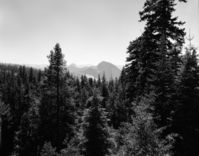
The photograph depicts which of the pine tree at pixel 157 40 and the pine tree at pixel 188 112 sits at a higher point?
the pine tree at pixel 157 40

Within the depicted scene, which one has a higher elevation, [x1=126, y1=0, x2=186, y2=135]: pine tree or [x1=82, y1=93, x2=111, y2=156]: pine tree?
[x1=126, y1=0, x2=186, y2=135]: pine tree

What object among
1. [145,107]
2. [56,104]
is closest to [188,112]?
[145,107]

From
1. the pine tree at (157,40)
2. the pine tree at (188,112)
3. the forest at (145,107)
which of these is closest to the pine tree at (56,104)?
the forest at (145,107)

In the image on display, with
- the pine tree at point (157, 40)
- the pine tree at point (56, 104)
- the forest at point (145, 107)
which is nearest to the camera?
the forest at point (145, 107)

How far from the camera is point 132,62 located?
1589 centimetres

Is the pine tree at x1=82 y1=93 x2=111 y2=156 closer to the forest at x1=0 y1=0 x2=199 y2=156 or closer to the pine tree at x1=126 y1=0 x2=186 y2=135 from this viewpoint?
the forest at x1=0 y1=0 x2=199 y2=156

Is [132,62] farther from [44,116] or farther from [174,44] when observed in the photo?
[44,116]

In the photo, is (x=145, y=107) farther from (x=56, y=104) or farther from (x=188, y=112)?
(x=56, y=104)

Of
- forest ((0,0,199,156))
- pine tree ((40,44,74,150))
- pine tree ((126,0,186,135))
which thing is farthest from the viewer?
pine tree ((40,44,74,150))

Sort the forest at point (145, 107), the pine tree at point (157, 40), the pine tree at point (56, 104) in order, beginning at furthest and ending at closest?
1. the pine tree at point (56, 104)
2. the pine tree at point (157, 40)
3. the forest at point (145, 107)

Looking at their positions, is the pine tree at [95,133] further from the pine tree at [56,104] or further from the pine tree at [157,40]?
the pine tree at [56,104]

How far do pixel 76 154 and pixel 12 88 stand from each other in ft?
193

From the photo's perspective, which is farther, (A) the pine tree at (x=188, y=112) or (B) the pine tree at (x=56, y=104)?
(B) the pine tree at (x=56, y=104)

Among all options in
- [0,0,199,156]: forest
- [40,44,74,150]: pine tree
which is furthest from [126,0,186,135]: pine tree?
[40,44,74,150]: pine tree
